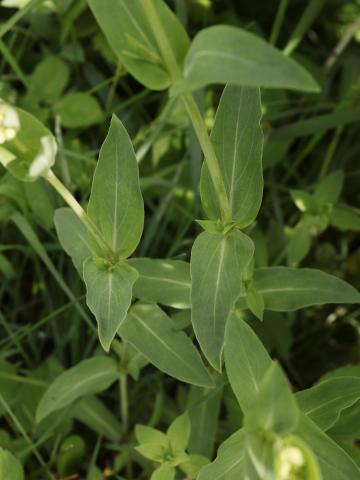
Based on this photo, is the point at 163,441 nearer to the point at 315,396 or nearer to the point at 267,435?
the point at 315,396

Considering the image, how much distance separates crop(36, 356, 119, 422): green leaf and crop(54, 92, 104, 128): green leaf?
74 cm

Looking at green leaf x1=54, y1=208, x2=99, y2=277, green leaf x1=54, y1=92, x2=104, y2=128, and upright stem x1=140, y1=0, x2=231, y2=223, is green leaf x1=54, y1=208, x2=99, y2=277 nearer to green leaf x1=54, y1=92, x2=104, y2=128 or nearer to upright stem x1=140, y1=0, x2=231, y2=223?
upright stem x1=140, y1=0, x2=231, y2=223

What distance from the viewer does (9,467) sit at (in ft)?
4.83

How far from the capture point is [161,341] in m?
1.49

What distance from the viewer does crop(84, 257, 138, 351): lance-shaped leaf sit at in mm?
1290

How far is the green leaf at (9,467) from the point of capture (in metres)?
1.47

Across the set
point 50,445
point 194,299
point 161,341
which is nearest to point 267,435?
point 194,299

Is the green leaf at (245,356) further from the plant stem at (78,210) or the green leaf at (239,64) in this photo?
the green leaf at (239,64)

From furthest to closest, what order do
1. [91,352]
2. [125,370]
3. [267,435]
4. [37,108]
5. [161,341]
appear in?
1. [37,108]
2. [91,352]
3. [125,370]
4. [161,341]
5. [267,435]

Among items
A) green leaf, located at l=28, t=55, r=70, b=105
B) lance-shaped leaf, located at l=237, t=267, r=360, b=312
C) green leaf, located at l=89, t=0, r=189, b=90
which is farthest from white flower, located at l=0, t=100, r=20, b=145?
green leaf, located at l=28, t=55, r=70, b=105

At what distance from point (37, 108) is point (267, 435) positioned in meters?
1.33

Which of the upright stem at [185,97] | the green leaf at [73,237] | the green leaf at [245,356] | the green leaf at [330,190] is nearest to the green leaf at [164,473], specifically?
the green leaf at [245,356]

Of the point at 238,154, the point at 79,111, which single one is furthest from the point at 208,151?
the point at 79,111

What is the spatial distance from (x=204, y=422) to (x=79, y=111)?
0.97 m
